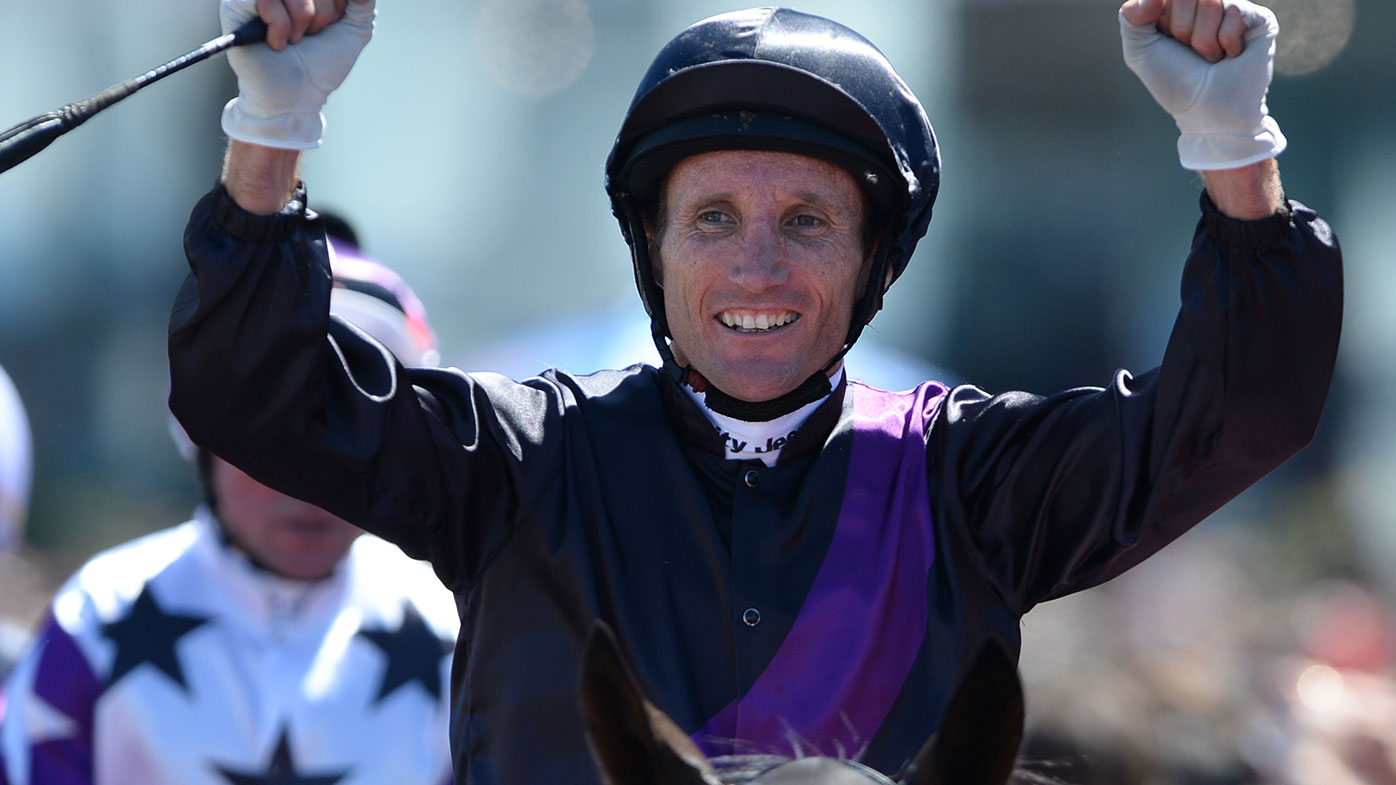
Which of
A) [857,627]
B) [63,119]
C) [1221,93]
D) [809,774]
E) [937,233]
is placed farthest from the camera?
[937,233]

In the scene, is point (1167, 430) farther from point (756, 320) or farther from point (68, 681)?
point (68, 681)

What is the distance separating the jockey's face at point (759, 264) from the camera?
2750 mm

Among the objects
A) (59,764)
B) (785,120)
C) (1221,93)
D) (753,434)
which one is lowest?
(59,764)

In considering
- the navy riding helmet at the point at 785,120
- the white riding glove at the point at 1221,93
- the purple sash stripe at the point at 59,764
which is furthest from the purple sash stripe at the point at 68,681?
the white riding glove at the point at 1221,93

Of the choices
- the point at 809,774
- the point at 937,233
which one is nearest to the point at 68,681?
the point at 809,774

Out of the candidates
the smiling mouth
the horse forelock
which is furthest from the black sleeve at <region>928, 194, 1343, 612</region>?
the horse forelock

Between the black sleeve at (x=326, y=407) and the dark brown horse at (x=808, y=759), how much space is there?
0.74m

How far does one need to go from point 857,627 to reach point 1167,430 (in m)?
0.57

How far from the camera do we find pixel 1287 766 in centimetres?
518

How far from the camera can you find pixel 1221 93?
2.39 meters

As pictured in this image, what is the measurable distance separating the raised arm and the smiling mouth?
27.8 inches

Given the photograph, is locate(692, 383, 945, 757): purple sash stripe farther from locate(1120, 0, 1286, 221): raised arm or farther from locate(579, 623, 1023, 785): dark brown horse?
locate(1120, 0, 1286, 221): raised arm

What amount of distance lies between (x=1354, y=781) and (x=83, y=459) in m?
8.51

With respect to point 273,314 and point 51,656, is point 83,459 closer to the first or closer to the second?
point 51,656
